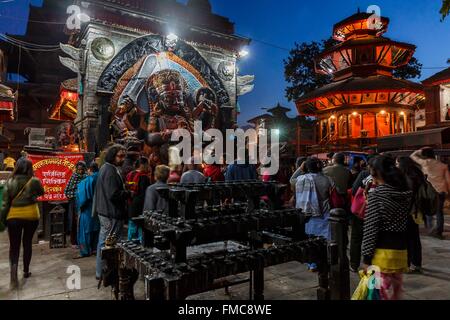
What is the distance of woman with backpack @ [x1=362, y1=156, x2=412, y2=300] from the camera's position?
322 cm

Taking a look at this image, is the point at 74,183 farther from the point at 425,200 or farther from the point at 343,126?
the point at 343,126

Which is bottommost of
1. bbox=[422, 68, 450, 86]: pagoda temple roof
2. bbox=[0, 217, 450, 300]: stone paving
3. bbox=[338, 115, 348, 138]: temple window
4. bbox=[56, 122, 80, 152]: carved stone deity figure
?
bbox=[0, 217, 450, 300]: stone paving

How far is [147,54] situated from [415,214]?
15.1 meters

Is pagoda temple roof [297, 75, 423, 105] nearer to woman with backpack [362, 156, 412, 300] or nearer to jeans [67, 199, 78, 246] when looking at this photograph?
jeans [67, 199, 78, 246]

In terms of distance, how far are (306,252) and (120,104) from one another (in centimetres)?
1418

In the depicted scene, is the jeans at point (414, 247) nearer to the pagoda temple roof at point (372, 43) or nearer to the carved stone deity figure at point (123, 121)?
the carved stone deity figure at point (123, 121)

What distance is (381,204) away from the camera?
10.6 ft

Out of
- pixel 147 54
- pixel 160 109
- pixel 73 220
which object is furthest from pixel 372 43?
pixel 73 220

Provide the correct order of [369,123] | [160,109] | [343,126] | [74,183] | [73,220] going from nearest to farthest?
1. [74,183]
2. [73,220]
3. [160,109]
4. [369,123]
5. [343,126]

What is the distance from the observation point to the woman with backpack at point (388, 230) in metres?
3.22

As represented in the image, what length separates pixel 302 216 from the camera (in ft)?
11.8

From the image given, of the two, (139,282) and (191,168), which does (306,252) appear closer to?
(139,282)

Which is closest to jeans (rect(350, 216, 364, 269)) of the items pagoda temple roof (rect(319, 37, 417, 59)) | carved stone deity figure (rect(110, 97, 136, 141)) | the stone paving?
the stone paving
